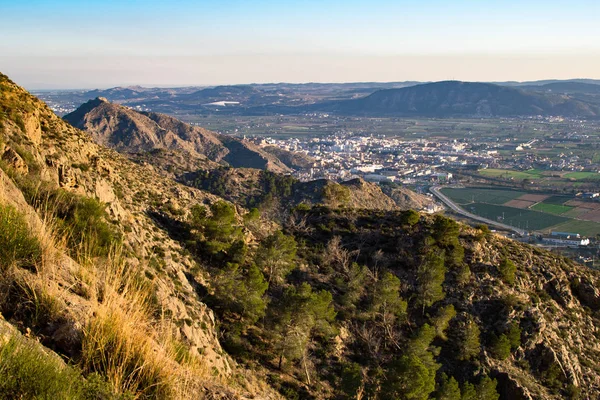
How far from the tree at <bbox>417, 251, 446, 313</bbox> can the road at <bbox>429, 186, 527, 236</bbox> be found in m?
53.6

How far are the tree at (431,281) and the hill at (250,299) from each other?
0.09 m

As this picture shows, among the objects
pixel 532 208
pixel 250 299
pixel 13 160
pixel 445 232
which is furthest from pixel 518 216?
pixel 13 160

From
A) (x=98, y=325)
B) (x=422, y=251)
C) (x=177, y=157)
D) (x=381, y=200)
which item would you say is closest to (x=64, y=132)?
(x=98, y=325)

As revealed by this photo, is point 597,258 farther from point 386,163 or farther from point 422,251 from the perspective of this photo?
point 386,163

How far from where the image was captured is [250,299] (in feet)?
56.9

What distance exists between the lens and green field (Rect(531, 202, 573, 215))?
8506 cm

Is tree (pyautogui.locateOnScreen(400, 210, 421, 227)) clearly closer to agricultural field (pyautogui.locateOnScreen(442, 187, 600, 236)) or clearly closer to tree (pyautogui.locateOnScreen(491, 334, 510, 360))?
tree (pyautogui.locateOnScreen(491, 334, 510, 360))

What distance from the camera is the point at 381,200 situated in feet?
217

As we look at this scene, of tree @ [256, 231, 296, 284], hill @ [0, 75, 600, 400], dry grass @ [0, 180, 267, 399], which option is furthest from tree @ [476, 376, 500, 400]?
dry grass @ [0, 180, 267, 399]

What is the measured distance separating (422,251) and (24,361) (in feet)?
85.5

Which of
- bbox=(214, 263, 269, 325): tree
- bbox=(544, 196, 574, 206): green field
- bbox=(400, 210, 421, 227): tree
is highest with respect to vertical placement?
Result: bbox=(400, 210, 421, 227): tree

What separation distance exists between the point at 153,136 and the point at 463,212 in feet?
232

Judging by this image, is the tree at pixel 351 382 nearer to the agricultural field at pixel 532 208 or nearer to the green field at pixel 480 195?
the agricultural field at pixel 532 208

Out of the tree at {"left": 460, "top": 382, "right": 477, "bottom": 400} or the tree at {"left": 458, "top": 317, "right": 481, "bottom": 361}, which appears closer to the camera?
the tree at {"left": 460, "top": 382, "right": 477, "bottom": 400}
